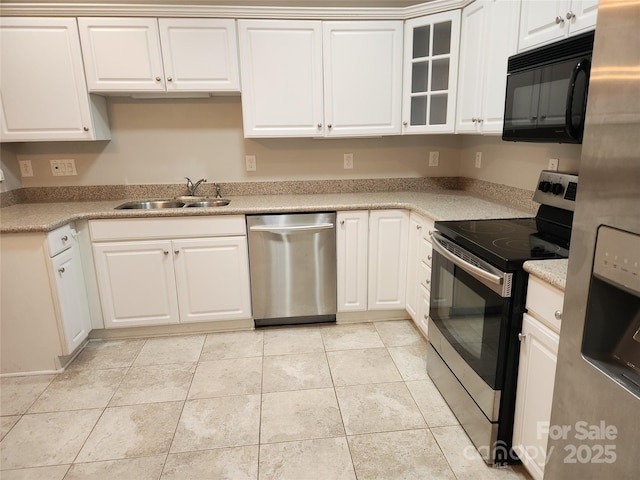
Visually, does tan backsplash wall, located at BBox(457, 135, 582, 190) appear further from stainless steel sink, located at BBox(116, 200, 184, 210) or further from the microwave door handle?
stainless steel sink, located at BBox(116, 200, 184, 210)

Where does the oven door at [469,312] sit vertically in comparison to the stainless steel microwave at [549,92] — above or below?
below

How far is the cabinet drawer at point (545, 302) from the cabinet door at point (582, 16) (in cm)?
97

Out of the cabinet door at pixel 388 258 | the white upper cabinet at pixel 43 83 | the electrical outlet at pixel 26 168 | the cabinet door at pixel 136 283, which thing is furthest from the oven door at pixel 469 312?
the electrical outlet at pixel 26 168

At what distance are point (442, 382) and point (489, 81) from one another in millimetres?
1654

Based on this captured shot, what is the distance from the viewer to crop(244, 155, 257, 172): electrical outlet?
3.11m

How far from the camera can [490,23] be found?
221 centimetres

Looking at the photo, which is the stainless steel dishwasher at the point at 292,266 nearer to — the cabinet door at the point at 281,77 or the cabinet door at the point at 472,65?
the cabinet door at the point at 281,77

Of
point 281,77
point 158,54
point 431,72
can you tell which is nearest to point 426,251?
point 431,72

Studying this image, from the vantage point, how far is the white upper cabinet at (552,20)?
60.3 inches

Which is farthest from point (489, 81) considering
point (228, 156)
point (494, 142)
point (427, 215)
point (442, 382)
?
point (228, 156)

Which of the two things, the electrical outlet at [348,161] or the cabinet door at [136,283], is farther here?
the electrical outlet at [348,161]

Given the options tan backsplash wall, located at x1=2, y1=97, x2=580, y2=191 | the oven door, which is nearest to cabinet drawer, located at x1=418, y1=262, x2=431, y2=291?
the oven door

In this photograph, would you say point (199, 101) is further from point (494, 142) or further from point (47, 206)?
point (494, 142)

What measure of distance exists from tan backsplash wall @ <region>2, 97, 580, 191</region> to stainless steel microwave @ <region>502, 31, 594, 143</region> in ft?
3.00
